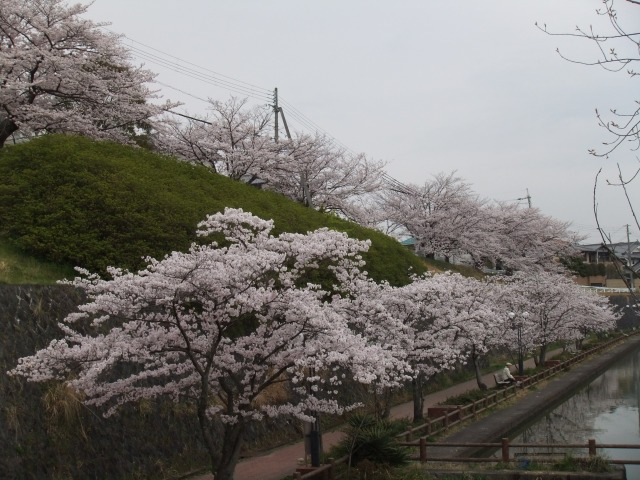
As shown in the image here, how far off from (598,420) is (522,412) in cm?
446

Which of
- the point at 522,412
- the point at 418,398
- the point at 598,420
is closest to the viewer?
the point at 418,398

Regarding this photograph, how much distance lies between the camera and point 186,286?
392 inches

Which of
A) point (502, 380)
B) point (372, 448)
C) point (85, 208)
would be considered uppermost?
point (85, 208)

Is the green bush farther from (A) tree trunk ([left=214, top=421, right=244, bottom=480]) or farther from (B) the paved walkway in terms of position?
(A) tree trunk ([left=214, top=421, right=244, bottom=480])

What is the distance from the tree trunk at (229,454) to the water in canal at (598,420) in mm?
8863

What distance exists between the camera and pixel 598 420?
24297 mm

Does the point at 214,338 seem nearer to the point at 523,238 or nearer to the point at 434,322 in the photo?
the point at 434,322

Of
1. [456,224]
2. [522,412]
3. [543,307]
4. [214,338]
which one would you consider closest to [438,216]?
[456,224]

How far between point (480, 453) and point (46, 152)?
13.7 meters

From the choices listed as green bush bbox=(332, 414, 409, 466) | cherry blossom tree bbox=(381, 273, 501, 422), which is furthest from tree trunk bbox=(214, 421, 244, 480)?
cherry blossom tree bbox=(381, 273, 501, 422)

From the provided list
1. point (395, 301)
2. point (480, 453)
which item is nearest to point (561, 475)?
Answer: point (480, 453)

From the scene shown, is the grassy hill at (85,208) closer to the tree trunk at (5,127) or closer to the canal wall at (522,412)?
the tree trunk at (5,127)

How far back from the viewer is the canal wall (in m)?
17.3

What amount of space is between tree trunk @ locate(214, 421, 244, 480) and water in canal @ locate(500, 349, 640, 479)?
8863mm
